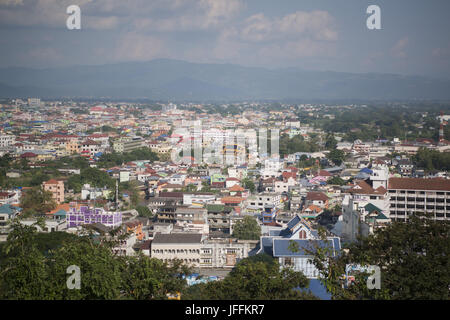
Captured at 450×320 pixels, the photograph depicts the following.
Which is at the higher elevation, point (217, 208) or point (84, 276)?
point (84, 276)

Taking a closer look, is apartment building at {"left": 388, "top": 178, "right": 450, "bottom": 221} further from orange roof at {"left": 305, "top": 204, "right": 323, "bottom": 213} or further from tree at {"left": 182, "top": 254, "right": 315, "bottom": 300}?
tree at {"left": 182, "top": 254, "right": 315, "bottom": 300}

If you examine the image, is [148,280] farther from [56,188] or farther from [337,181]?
[337,181]

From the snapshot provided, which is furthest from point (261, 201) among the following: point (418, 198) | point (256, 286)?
point (256, 286)

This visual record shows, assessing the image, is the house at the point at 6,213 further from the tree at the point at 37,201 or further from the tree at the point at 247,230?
the tree at the point at 247,230

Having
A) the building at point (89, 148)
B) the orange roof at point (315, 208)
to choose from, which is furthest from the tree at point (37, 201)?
the building at point (89, 148)

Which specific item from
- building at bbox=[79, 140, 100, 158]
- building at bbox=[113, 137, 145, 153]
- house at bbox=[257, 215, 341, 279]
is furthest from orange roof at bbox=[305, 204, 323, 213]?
building at bbox=[113, 137, 145, 153]
